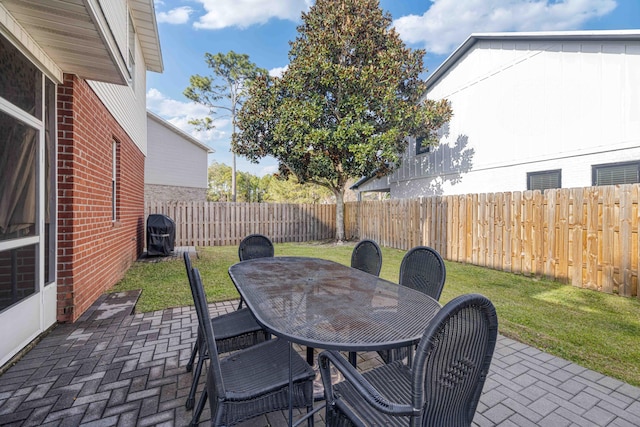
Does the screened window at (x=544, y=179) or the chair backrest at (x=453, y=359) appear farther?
the screened window at (x=544, y=179)

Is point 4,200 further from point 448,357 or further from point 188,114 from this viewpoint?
point 188,114

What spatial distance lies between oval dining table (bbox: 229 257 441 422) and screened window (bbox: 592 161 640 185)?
6.65 meters

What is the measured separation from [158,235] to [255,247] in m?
5.09

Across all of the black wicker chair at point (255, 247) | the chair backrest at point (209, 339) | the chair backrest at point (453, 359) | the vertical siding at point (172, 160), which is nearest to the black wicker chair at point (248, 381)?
the chair backrest at point (209, 339)

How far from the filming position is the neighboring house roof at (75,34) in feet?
7.72

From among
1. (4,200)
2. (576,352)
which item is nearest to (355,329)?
(576,352)

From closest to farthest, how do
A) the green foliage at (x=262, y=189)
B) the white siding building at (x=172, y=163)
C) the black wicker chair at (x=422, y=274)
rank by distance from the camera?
the black wicker chair at (x=422, y=274) → the white siding building at (x=172, y=163) → the green foliage at (x=262, y=189)

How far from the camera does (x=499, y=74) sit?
8.59 metres

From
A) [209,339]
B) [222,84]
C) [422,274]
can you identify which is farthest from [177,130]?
[209,339]

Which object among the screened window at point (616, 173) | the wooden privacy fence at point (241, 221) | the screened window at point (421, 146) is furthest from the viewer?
the wooden privacy fence at point (241, 221)

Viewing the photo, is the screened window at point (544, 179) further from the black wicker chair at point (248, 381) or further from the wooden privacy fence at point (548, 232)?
the black wicker chair at point (248, 381)

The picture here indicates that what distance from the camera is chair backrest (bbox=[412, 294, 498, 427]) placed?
105 cm

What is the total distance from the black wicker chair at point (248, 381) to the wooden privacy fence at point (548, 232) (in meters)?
5.61

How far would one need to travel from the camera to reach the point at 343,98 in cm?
1031
